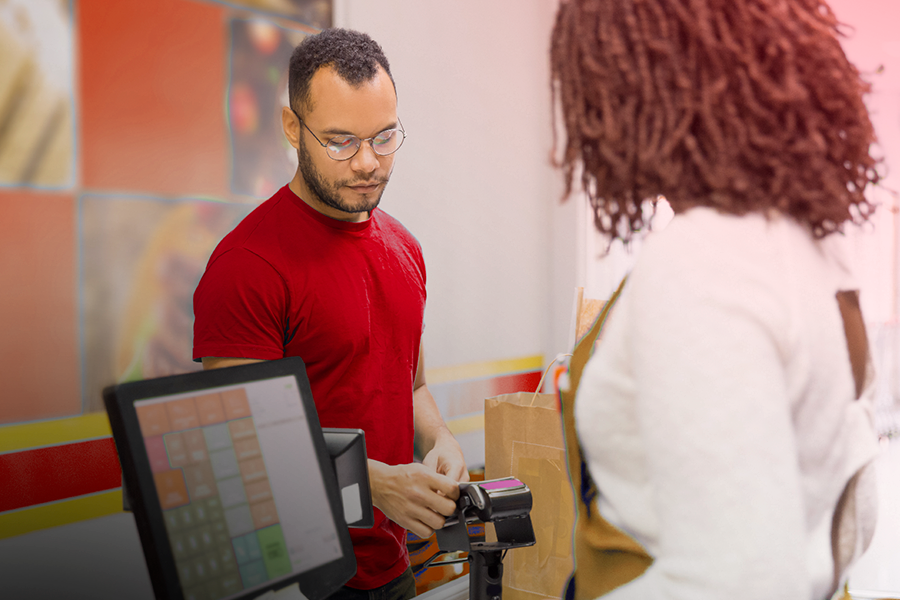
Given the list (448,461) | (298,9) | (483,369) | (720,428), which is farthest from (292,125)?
(483,369)

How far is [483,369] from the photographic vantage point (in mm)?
3051

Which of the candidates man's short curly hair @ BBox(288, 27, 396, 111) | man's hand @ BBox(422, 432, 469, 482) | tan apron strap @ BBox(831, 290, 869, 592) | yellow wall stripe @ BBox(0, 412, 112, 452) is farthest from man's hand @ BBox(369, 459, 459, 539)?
yellow wall stripe @ BBox(0, 412, 112, 452)

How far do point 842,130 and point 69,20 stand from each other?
174 centimetres

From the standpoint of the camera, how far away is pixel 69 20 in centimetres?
169

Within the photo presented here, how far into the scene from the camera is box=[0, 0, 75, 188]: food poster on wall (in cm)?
159

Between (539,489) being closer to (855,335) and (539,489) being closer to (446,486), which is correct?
(446,486)

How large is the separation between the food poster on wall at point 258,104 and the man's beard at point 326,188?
0.71m

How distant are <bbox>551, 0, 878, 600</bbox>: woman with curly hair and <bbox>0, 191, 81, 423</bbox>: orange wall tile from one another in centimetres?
146

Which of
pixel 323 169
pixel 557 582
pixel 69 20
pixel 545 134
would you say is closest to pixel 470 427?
pixel 557 582

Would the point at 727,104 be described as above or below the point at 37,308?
above

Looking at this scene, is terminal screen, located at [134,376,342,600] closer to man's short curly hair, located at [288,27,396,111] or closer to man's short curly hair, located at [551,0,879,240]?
man's short curly hair, located at [551,0,879,240]

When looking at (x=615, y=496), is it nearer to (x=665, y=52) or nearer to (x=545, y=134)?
(x=665, y=52)

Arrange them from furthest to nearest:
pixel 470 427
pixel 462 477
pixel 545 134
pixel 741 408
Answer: pixel 545 134, pixel 470 427, pixel 462 477, pixel 741 408

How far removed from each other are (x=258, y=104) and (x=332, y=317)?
3.37 ft
